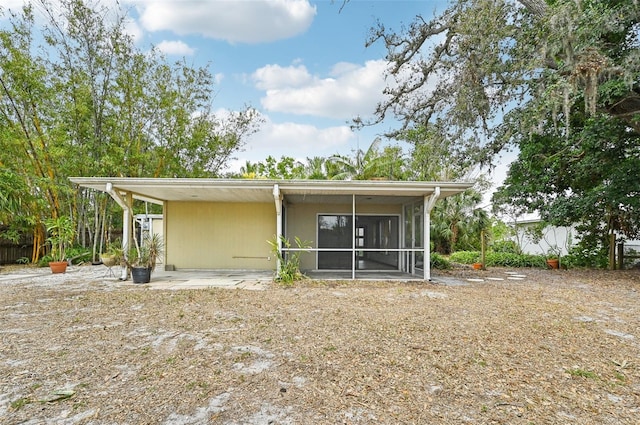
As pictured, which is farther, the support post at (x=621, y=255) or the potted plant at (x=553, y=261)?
the potted plant at (x=553, y=261)

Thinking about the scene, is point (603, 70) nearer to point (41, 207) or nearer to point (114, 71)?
point (114, 71)

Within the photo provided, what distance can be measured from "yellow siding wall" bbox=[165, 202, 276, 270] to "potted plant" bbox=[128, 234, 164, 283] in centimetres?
195

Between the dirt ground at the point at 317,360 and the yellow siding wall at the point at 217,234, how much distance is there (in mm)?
3914

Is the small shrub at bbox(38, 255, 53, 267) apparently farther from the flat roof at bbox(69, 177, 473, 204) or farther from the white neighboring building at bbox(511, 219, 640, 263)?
the white neighboring building at bbox(511, 219, 640, 263)

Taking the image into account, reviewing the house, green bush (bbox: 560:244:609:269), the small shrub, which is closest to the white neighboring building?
green bush (bbox: 560:244:609:269)

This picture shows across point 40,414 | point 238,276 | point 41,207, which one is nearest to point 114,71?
point 41,207

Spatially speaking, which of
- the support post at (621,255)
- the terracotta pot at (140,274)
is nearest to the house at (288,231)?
the terracotta pot at (140,274)

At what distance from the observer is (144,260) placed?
24.1 feet

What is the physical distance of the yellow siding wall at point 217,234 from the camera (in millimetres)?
9539

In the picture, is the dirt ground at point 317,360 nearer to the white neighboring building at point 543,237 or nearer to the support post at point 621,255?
the support post at point 621,255

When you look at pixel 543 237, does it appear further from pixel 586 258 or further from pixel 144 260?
pixel 144 260

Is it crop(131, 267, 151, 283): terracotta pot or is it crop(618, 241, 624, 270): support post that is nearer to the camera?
crop(131, 267, 151, 283): terracotta pot

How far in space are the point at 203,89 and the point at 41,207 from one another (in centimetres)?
611

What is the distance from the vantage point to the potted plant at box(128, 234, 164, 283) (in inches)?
282
